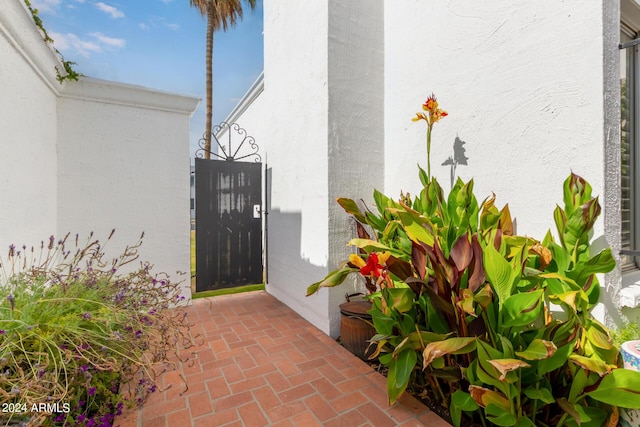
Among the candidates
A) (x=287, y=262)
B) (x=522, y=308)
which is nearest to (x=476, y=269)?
(x=522, y=308)

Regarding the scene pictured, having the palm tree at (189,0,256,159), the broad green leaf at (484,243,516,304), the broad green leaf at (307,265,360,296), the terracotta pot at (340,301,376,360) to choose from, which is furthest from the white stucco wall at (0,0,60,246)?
the palm tree at (189,0,256,159)

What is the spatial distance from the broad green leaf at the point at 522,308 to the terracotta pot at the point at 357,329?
4.71ft

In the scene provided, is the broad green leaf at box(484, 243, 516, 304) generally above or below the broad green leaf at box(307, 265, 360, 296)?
above

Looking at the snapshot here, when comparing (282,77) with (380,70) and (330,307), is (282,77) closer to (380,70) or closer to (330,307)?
(380,70)

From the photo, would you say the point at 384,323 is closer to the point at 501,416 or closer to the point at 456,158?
the point at 501,416

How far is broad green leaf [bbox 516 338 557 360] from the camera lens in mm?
1509

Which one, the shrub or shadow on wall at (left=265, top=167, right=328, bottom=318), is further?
shadow on wall at (left=265, top=167, right=328, bottom=318)

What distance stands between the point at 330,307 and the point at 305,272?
0.72 metres

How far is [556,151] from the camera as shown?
227cm

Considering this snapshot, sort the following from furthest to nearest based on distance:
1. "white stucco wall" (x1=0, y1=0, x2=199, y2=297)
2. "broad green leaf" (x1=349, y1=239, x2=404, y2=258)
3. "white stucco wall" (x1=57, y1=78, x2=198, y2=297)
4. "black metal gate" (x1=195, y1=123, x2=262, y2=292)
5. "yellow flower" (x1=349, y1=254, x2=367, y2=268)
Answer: "black metal gate" (x1=195, y1=123, x2=262, y2=292) < "white stucco wall" (x1=57, y1=78, x2=198, y2=297) < "white stucco wall" (x1=0, y1=0, x2=199, y2=297) < "broad green leaf" (x1=349, y1=239, x2=404, y2=258) < "yellow flower" (x1=349, y1=254, x2=367, y2=268)

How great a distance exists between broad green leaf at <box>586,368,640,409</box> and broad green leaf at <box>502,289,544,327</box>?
48 cm

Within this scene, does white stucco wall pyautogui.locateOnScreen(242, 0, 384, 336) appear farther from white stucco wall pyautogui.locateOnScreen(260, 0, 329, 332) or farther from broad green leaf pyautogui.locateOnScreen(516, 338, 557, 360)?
broad green leaf pyautogui.locateOnScreen(516, 338, 557, 360)

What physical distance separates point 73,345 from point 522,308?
265cm

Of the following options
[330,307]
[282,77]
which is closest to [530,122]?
[330,307]
